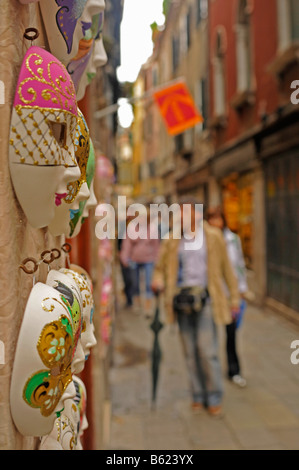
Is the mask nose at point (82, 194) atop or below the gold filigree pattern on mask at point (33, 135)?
below

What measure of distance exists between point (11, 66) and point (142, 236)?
8.11 m

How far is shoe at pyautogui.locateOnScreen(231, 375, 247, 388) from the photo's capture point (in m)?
4.93

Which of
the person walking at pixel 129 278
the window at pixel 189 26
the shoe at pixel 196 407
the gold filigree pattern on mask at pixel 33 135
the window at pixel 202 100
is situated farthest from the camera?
Answer: the window at pixel 189 26

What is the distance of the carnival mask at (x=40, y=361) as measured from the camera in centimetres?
78

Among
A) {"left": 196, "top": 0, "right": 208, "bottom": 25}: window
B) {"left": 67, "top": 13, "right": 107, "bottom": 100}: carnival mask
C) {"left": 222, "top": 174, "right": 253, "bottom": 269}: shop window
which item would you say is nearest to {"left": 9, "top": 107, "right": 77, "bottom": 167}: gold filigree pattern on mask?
{"left": 67, "top": 13, "right": 107, "bottom": 100}: carnival mask

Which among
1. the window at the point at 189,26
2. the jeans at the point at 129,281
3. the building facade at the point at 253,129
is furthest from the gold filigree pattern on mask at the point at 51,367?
the window at the point at 189,26

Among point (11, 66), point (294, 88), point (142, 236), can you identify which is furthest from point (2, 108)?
point (142, 236)

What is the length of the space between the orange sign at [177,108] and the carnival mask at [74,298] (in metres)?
7.74

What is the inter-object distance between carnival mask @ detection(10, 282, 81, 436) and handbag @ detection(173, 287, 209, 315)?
10.6ft

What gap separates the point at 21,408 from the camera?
30.7 inches

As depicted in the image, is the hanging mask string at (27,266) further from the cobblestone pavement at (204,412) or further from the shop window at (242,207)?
the shop window at (242,207)

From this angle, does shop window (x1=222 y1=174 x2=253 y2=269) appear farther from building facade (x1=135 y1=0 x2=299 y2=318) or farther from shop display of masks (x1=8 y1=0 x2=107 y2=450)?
shop display of masks (x1=8 y1=0 x2=107 y2=450)
